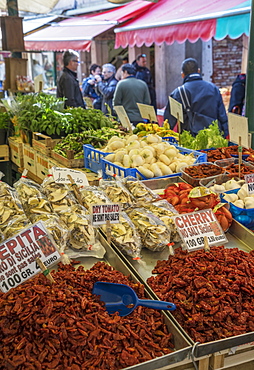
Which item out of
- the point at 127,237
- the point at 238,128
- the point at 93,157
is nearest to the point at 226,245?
the point at 127,237

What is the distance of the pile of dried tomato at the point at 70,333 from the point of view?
4.74 feet

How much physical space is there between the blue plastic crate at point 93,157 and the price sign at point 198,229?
1.50 meters

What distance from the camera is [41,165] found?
446 cm

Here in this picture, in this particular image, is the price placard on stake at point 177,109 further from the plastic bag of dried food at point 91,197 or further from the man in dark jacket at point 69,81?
the man in dark jacket at point 69,81

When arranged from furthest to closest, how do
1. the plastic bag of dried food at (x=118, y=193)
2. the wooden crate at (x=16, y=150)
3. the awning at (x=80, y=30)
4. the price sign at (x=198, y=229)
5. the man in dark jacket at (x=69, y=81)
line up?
the awning at (x=80, y=30) < the man in dark jacket at (x=69, y=81) < the wooden crate at (x=16, y=150) < the plastic bag of dried food at (x=118, y=193) < the price sign at (x=198, y=229)

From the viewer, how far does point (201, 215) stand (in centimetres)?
220

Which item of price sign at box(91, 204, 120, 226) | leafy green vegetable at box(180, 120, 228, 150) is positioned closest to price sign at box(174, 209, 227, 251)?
price sign at box(91, 204, 120, 226)

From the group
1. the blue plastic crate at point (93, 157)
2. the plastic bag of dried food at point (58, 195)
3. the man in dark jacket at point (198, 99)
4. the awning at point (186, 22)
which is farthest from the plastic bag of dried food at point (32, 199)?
the awning at point (186, 22)

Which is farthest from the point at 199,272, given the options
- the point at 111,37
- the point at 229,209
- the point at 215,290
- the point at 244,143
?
the point at 111,37

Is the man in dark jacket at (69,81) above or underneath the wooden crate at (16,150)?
above

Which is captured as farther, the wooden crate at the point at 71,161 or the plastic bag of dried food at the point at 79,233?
the wooden crate at the point at 71,161

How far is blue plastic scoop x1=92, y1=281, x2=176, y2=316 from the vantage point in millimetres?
1632

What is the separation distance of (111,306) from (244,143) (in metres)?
2.12

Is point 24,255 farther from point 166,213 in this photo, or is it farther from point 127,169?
point 127,169
